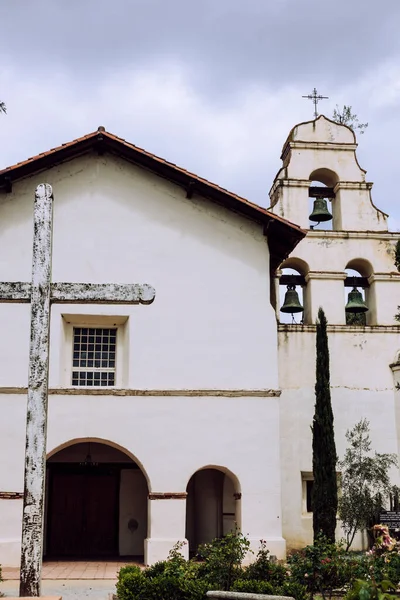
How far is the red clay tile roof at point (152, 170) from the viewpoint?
16672mm

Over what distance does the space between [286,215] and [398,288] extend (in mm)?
3607

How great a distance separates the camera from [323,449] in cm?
1753

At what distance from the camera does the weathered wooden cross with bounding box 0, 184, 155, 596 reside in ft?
24.7

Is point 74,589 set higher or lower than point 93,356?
lower

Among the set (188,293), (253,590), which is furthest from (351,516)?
(253,590)

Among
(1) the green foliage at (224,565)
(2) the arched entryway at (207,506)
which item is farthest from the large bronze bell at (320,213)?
(1) the green foliage at (224,565)

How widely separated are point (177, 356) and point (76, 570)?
4985mm

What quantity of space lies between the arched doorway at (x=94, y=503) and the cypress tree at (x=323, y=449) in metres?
4.46

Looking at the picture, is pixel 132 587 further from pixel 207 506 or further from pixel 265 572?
pixel 207 506

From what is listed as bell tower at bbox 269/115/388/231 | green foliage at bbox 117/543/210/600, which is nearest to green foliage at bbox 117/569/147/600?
green foliage at bbox 117/543/210/600

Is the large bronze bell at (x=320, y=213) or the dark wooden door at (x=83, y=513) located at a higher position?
the large bronze bell at (x=320, y=213)

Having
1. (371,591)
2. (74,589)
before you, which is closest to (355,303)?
(74,589)

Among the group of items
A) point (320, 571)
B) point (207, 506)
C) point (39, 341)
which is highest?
point (39, 341)

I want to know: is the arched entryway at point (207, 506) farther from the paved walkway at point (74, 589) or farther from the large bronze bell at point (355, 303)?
the large bronze bell at point (355, 303)
